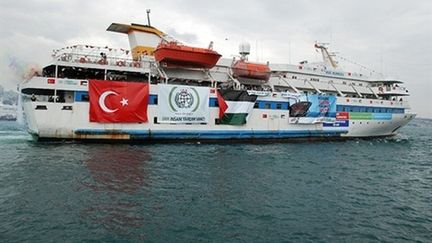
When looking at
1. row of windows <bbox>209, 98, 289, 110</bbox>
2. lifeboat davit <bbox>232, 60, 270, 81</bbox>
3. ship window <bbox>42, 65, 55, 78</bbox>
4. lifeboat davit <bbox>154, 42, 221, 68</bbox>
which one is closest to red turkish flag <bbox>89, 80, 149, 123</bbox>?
lifeboat davit <bbox>154, 42, 221, 68</bbox>

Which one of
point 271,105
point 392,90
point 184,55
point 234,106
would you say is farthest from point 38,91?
point 392,90

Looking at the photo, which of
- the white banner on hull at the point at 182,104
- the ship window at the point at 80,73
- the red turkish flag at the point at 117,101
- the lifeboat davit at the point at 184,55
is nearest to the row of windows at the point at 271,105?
the white banner on hull at the point at 182,104

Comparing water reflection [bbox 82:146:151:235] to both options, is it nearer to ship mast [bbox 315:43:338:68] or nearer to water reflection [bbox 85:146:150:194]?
water reflection [bbox 85:146:150:194]

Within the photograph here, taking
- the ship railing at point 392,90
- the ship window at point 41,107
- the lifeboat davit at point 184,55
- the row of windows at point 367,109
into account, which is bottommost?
the ship window at point 41,107

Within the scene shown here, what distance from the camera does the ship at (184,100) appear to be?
26312 mm

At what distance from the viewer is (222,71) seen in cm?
3541

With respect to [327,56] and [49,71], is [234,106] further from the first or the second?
[327,56]

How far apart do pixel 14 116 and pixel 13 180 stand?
270ft

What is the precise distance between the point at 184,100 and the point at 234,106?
493 centimetres

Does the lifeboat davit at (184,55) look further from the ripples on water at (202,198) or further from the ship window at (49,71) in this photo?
the ripples on water at (202,198)

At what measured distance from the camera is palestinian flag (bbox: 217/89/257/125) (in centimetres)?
3117

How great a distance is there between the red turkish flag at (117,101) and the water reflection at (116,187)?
4.54 meters

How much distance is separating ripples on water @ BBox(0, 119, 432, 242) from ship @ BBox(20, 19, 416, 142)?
14.3 feet

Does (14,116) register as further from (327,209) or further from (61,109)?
(327,209)
